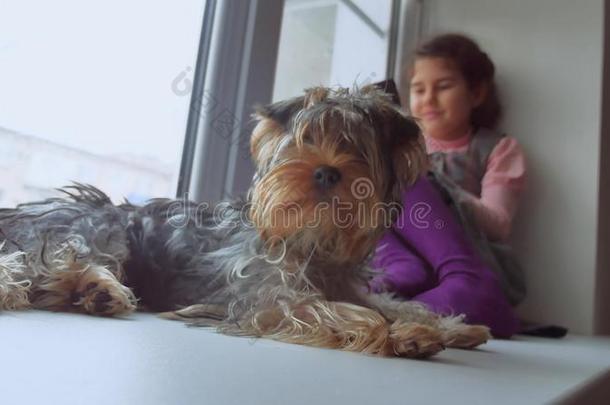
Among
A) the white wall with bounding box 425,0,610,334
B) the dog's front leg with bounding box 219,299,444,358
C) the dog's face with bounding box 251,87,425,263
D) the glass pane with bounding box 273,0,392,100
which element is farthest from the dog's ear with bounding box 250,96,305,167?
the white wall with bounding box 425,0,610,334

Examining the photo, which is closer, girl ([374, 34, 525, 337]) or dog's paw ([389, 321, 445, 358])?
dog's paw ([389, 321, 445, 358])

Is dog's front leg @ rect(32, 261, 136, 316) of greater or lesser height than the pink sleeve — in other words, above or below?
below

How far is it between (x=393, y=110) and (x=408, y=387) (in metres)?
0.74

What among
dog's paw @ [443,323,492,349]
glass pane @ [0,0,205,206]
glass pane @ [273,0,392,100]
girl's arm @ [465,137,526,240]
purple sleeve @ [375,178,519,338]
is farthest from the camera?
girl's arm @ [465,137,526,240]

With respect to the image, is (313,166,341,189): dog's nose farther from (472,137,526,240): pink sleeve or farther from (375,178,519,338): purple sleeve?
(472,137,526,240): pink sleeve

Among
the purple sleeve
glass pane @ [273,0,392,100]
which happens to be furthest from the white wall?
the purple sleeve

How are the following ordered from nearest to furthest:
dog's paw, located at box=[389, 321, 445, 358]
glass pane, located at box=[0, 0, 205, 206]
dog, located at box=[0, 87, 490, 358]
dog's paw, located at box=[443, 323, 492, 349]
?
1. dog's paw, located at box=[389, 321, 445, 358]
2. dog, located at box=[0, 87, 490, 358]
3. dog's paw, located at box=[443, 323, 492, 349]
4. glass pane, located at box=[0, 0, 205, 206]

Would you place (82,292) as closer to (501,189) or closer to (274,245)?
(274,245)

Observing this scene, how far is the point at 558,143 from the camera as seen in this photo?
8.27 feet

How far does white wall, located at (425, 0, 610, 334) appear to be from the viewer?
8.02 ft

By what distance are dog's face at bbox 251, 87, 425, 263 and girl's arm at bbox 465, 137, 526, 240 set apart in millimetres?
926

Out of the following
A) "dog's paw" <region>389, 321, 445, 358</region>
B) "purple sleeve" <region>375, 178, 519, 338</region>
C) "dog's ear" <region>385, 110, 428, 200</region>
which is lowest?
"dog's paw" <region>389, 321, 445, 358</region>

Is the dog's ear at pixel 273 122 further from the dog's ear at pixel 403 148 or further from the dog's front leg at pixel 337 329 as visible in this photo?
the dog's front leg at pixel 337 329

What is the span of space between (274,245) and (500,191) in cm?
131
